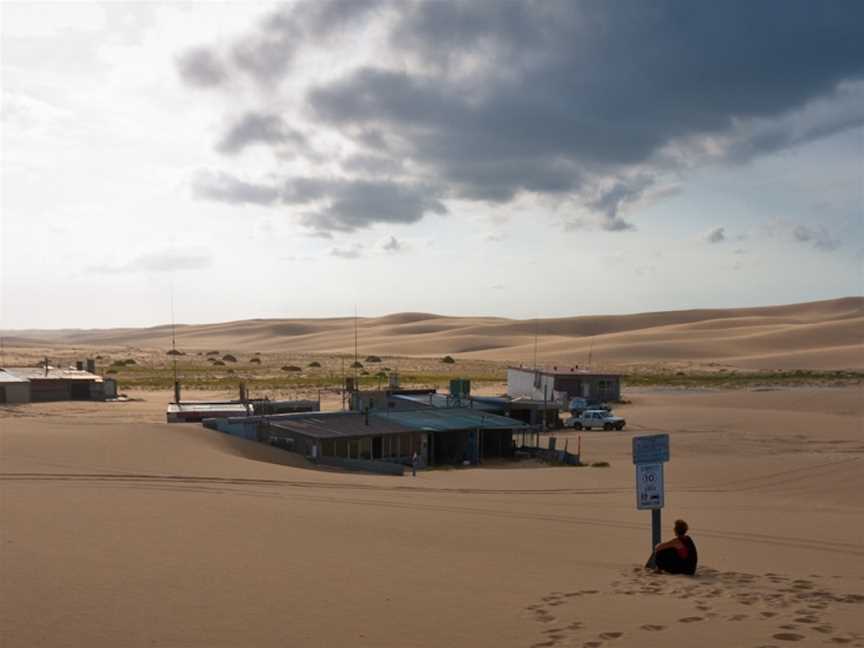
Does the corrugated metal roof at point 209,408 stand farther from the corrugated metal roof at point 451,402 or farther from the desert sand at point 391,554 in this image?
the desert sand at point 391,554

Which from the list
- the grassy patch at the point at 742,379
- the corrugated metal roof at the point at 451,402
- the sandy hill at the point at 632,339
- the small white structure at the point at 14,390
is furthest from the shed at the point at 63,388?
the sandy hill at the point at 632,339

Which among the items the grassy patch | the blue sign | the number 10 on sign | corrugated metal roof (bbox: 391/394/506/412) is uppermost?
the blue sign

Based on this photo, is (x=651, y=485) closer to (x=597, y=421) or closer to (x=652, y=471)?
(x=652, y=471)

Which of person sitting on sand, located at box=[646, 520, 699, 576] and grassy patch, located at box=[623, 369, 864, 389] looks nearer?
person sitting on sand, located at box=[646, 520, 699, 576]

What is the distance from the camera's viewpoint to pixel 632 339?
11962 centimetres

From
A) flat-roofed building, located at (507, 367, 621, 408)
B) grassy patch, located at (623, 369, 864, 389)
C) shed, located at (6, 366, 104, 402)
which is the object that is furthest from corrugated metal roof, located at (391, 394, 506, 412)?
grassy patch, located at (623, 369, 864, 389)

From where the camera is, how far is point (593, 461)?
29.2 metres

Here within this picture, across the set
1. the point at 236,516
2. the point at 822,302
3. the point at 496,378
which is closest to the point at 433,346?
the point at 496,378

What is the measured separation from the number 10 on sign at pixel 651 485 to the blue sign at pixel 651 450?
0.15 m

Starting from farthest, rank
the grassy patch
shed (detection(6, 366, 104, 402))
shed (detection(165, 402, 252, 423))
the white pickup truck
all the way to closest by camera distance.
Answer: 1. the grassy patch
2. shed (detection(6, 366, 104, 402))
3. the white pickup truck
4. shed (detection(165, 402, 252, 423))

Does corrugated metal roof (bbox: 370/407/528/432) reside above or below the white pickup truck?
above

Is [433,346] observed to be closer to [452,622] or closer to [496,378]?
[496,378]

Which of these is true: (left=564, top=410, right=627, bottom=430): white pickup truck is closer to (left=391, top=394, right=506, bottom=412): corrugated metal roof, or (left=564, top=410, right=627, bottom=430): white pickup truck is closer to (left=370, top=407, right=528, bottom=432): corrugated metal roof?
(left=391, top=394, right=506, bottom=412): corrugated metal roof

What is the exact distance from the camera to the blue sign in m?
11.9
